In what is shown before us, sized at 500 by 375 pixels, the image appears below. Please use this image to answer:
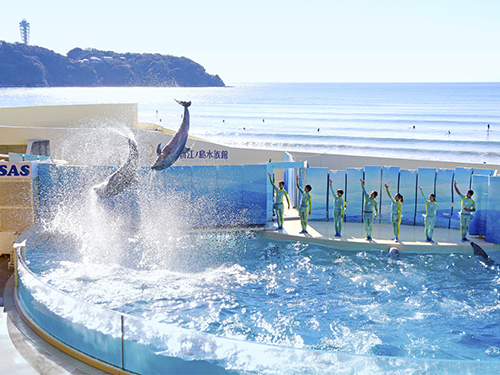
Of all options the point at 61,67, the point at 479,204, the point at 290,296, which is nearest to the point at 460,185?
the point at 479,204

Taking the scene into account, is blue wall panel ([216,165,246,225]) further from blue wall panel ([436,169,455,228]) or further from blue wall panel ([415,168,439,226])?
blue wall panel ([436,169,455,228])

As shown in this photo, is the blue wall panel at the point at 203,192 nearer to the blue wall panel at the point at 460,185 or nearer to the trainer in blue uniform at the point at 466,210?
the trainer in blue uniform at the point at 466,210

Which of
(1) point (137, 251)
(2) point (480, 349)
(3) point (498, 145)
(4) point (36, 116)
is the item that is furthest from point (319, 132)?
(2) point (480, 349)

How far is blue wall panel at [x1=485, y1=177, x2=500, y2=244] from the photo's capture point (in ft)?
38.2

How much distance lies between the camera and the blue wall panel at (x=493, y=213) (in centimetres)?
1165

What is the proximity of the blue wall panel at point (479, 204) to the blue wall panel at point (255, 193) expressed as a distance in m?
5.50

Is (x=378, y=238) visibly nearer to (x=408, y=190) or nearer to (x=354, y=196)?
(x=354, y=196)

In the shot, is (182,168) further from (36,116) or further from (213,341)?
(36,116)

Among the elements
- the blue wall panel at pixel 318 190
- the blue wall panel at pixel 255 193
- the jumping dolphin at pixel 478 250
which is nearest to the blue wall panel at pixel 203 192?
the blue wall panel at pixel 255 193

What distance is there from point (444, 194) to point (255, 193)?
523 cm

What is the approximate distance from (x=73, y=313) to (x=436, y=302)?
21.3 ft

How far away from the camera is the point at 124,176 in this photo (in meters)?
9.91

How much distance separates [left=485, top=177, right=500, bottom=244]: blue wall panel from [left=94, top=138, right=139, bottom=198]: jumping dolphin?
28.6 feet

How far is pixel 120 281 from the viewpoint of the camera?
9.60 metres
